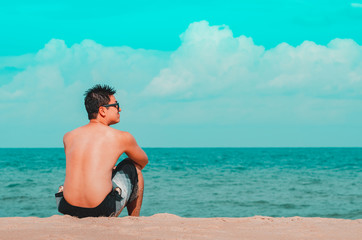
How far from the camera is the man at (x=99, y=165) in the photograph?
3615 millimetres

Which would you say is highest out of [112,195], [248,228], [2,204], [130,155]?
[130,155]

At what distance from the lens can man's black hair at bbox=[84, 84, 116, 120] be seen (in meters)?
3.91

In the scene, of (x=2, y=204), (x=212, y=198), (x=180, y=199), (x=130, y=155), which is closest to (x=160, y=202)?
(x=180, y=199)

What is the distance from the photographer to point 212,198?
11.3 meters

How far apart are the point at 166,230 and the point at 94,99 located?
1.41 meters

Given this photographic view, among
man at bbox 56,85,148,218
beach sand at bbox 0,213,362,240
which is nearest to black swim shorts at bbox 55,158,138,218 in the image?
man at bbox 56,85,148,218

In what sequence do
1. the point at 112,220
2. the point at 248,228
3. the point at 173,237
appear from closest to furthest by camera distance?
the point at 173,237, the point at 112,220, the point at 248,228

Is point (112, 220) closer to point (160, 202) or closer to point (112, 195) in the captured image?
point (112, 195)

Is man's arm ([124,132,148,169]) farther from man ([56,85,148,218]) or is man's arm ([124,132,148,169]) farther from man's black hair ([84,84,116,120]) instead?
man's black hair ([84,84,116,120])

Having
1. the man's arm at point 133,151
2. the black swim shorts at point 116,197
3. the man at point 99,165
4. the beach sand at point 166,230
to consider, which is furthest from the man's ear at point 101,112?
the beach sand at point 166,230

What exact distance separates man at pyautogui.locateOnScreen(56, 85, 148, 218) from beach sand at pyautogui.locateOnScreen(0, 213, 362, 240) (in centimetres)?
16

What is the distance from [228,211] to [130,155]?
6021mm

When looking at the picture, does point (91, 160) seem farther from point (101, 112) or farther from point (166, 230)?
point (166, 230)

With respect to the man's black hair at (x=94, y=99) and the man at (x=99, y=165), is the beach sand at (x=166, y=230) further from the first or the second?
the man's black hair at (x=94, y=99)
